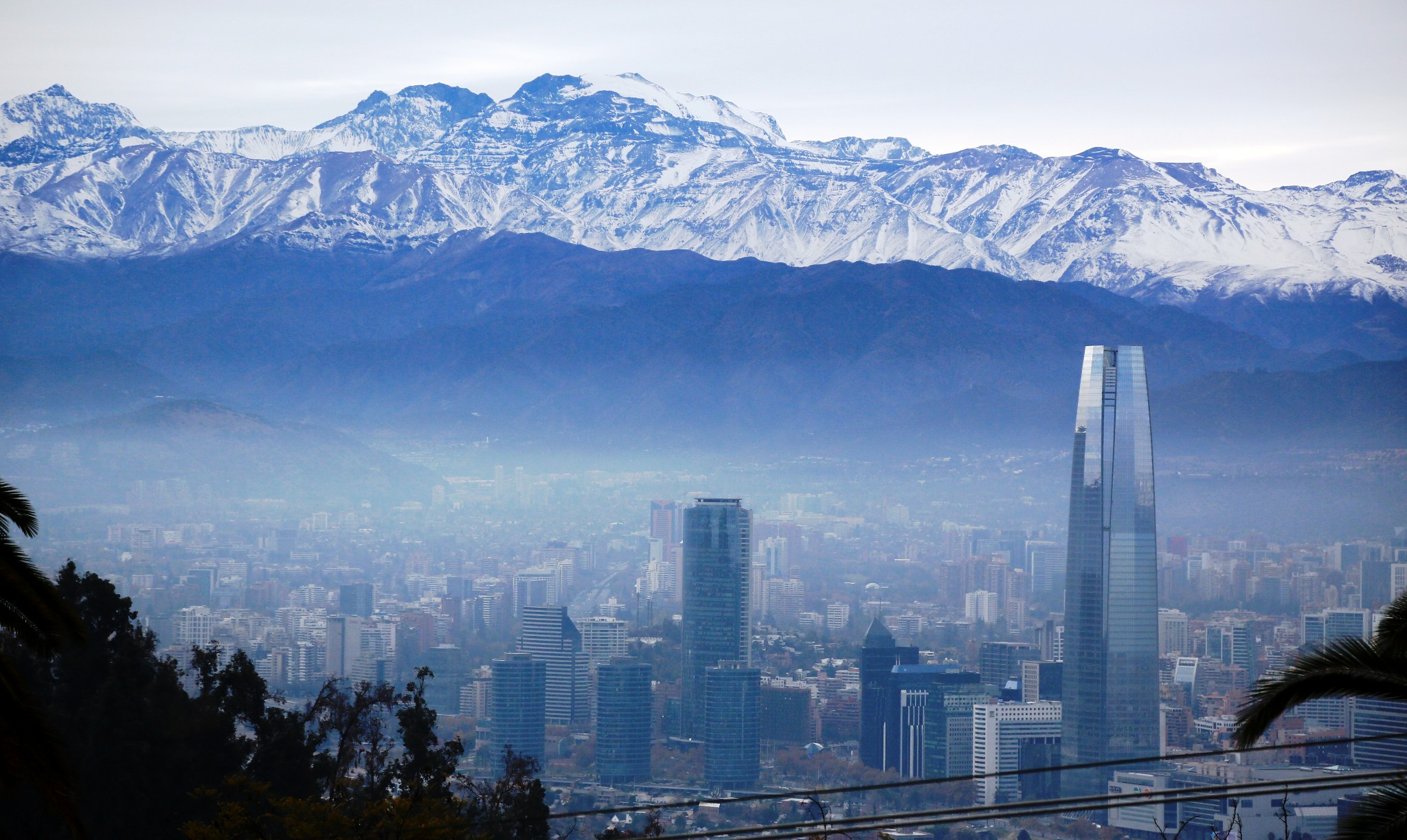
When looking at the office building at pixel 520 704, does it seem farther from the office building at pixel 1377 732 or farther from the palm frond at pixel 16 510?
the palm frond at pixel 16 510

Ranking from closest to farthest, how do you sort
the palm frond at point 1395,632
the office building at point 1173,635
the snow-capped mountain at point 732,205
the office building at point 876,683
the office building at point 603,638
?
the palm frond at point 1395,632 < the office building at point 876,683 < the office building at point 1173,635 < the office building at point 603,638 < the snow-capped mountain at point 732,205

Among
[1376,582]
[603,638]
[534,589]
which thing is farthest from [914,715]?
[1376,582]

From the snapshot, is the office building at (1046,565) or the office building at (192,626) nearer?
the office building at (192,626)

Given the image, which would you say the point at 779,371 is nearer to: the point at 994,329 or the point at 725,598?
the point at 994,329

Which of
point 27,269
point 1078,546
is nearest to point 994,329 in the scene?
point 1078,546

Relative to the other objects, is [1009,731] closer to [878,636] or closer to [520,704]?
[878,636]

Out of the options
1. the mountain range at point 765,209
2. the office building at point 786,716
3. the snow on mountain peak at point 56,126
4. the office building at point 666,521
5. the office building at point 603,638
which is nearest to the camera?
the office building at point 786,716

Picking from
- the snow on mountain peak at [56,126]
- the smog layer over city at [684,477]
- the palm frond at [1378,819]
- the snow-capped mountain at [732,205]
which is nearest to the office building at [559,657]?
the smog layer over city at [684,477]
